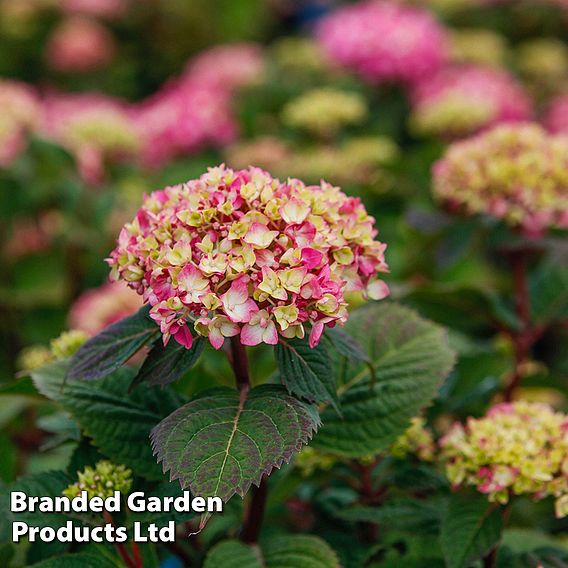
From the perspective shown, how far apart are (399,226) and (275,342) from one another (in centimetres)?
109

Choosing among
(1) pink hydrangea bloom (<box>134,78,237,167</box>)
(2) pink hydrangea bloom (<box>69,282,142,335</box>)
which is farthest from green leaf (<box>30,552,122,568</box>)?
(1) pink hydrangea bloom (<box>134,78,237,167</box>)

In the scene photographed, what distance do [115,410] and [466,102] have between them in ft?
4.37

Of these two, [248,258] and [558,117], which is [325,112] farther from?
[248,258]

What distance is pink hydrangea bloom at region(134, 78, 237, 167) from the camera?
7.32 ft

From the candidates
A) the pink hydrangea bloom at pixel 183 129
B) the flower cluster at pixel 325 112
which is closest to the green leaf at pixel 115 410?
the flower cluster at pixel 325 112

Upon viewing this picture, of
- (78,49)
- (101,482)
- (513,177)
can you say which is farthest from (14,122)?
(78,49)

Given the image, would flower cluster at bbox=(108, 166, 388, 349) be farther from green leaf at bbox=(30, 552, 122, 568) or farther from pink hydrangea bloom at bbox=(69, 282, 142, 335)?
pink hydrangea bloom at bbox=(69, 282, 142, 335)

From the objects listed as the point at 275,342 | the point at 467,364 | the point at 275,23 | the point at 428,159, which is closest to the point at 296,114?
the point at 428,159

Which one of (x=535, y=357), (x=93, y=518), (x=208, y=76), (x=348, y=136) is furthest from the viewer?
(x=208, y=76)

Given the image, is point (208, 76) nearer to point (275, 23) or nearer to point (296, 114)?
point (296, 114)

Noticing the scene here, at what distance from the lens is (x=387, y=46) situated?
2336mm

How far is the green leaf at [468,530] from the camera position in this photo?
2.66ft

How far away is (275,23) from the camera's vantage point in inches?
179

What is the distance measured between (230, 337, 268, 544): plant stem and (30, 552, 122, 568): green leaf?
0.50 feet
